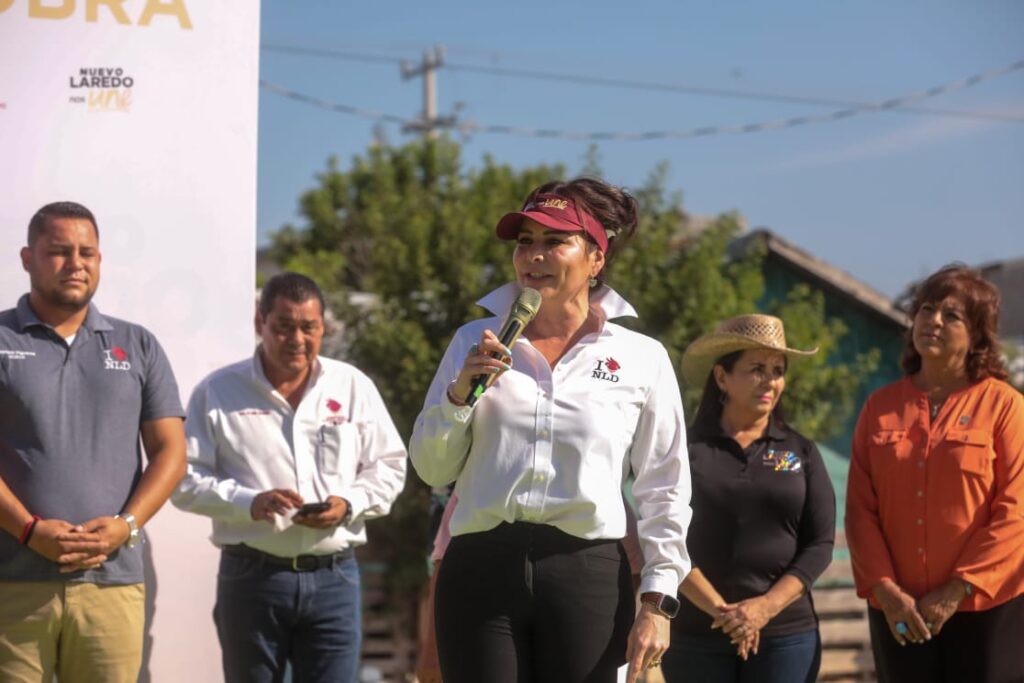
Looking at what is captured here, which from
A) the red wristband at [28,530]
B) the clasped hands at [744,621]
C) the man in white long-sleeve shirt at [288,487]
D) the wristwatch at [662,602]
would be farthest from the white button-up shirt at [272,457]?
the wristwatch at [662,602]

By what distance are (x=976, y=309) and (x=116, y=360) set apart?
10.2 ft

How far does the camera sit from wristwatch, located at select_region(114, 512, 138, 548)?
4.39 m

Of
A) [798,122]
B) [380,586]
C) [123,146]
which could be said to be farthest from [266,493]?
[798,122]

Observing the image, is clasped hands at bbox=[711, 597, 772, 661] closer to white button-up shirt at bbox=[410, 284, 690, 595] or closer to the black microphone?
white button-up shirt at bbox=[410, 284, 690, 595]

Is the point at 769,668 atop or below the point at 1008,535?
below

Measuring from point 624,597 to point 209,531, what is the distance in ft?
8.17

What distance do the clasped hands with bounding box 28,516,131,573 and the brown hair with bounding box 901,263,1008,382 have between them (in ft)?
9.88

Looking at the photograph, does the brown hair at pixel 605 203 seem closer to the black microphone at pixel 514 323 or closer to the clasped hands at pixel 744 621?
the black microphone at pixel 514 323

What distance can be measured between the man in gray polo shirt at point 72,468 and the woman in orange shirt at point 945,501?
8.41 feet

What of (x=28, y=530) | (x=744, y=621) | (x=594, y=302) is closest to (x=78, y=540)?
(x=28, y=530)

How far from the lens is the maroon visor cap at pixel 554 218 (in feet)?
10.9

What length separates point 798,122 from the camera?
20453 millimetres

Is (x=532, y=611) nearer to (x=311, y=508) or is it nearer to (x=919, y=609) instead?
(x=311, y=508)

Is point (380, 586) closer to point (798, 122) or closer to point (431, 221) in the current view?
point (431, 221)
